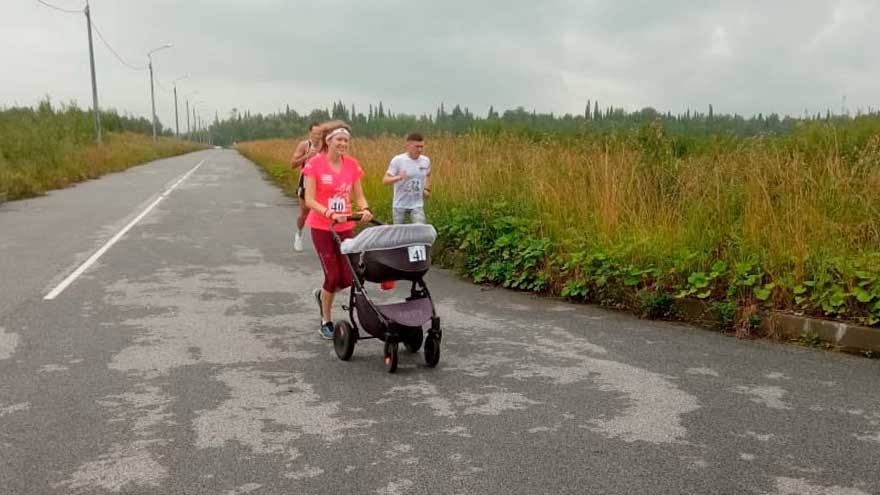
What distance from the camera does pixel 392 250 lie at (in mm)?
5277

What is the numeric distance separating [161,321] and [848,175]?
7353 mm

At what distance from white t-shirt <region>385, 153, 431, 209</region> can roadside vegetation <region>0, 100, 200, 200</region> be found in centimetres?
1413

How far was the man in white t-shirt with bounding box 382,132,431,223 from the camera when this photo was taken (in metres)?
9.54

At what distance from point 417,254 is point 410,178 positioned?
4.40m

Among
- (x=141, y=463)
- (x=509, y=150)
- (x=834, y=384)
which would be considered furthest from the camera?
(x=509, y=150)

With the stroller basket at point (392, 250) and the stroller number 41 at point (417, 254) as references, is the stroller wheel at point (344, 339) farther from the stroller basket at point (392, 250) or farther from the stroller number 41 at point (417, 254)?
the stroller number 41 at point (417, 254)

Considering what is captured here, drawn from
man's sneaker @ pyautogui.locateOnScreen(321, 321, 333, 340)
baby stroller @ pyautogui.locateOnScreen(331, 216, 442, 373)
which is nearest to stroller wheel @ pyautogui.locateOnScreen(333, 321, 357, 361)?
baby stroller @ pyautogui.locateOnScreen(331, 216, 442, 373)

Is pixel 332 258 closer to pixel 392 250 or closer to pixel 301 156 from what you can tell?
pixel 392 250

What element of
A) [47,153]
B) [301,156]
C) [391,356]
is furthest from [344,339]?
[47,153]

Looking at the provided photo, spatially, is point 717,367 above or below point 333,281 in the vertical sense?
below

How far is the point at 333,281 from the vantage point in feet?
19.6

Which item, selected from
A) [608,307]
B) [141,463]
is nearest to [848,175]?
[608,307]

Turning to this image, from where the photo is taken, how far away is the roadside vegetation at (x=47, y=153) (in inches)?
845

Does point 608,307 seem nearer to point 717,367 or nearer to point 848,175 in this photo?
point 717,367
